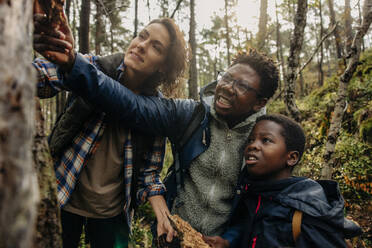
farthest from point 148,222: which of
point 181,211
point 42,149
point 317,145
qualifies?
point 317,145

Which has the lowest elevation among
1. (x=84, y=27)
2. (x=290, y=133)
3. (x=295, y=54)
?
(x=290, y=133)

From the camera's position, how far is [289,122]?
2.18m

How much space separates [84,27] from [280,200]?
3.34m

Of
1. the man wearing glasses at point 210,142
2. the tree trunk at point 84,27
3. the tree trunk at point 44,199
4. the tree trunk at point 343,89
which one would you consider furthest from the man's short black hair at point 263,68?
the tree trunk at point 84,27

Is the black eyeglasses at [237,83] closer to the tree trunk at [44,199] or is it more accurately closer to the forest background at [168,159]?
the forest background at [168,159]

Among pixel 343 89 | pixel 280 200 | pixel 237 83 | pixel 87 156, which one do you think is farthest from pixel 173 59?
pixel 343 89

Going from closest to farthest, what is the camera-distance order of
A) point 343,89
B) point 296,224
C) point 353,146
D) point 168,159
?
point 296,224, point 343,89, point 353,146, point 168,159

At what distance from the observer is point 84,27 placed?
3.39 metres

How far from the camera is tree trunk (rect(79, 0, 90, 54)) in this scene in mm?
3301

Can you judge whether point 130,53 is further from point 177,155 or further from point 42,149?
point 42,149

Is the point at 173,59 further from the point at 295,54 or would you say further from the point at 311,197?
the point at 295,54

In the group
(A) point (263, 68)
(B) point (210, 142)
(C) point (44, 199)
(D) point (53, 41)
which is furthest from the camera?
(A) point (263, 68)

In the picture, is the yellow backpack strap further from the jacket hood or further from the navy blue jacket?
the navy blue jacket

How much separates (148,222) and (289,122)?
3695mm
